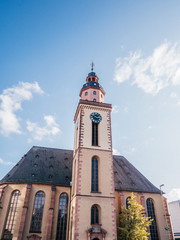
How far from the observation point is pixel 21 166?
1101 inches

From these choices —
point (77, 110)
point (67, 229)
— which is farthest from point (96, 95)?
point (67, 229)

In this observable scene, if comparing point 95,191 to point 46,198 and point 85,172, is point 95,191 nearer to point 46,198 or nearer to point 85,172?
point 85,172

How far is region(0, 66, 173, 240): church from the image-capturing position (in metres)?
20.9

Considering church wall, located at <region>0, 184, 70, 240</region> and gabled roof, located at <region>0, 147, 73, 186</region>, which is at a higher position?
gabled roof, located at <region>0, 147, 73, 186</region>

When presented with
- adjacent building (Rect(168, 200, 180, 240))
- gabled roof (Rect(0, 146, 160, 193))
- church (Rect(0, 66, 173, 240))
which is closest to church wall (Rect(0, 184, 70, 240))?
church (Rect(0, 66, 173, 240))

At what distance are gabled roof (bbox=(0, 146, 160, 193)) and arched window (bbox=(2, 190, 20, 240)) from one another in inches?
78.2

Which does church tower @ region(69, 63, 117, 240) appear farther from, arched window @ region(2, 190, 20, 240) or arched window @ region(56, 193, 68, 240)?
arched window @ region(2, 190, 20, 240)

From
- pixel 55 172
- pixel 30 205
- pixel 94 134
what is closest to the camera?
pixel 30 205

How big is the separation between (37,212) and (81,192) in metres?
7.19

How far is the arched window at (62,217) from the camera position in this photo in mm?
23172

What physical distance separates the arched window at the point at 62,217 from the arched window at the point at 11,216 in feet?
17.8

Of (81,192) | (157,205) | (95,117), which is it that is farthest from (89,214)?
(95,117)

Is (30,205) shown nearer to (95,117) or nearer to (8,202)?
(8,202)

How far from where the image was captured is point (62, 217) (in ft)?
79.6
